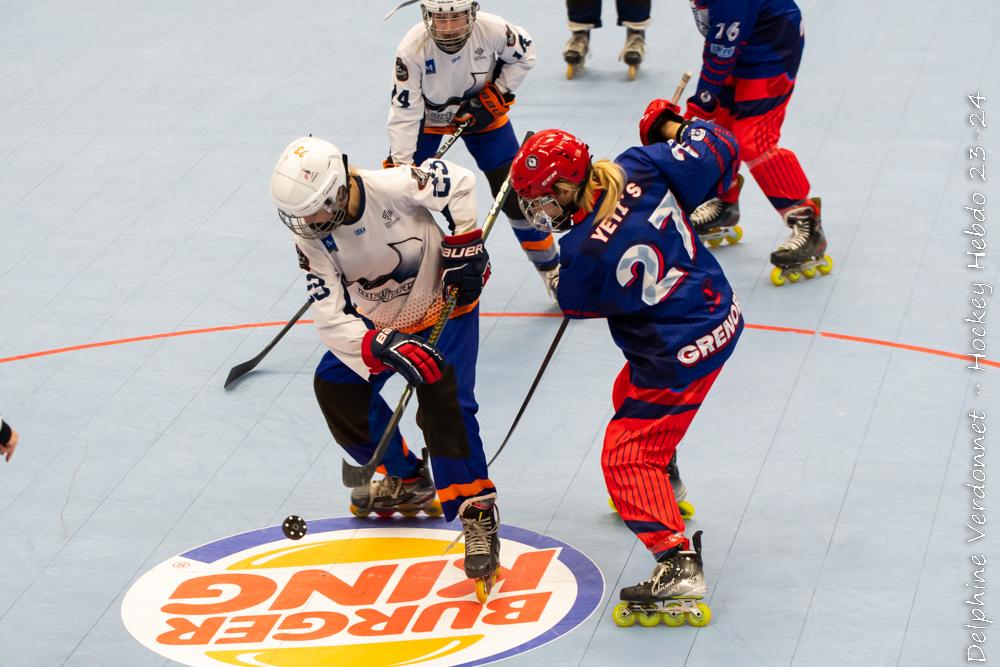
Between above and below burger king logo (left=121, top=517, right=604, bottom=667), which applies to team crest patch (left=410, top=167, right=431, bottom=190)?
above

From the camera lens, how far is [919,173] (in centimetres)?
856

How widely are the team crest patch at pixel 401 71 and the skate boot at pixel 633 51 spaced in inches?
132

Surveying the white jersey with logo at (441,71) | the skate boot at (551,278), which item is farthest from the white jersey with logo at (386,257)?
the skate boot at (551,278)

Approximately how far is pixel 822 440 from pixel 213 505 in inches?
103

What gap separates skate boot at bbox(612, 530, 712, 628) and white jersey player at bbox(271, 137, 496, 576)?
0.63m

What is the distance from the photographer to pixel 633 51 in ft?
33.2

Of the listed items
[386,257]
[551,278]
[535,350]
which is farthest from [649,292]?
[551,278]

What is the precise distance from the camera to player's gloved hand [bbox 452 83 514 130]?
282 inches

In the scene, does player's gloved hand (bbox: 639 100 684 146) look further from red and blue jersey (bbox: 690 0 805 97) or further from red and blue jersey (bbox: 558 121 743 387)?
red and blue jersey (bbox: 690 0 805 97)

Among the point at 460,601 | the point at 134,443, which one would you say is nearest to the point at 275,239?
the point at 134,443

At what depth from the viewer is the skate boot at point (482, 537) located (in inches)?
215

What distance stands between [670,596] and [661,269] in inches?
46.3

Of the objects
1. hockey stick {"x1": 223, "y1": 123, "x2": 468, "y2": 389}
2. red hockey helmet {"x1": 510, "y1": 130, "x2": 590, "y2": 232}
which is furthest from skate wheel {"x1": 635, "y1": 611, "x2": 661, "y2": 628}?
hockey stick {"x1": 223, "y1": 123, "x2": 468, "y2": 389}

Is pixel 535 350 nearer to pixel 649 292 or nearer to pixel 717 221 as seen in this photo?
pixel 717 221
